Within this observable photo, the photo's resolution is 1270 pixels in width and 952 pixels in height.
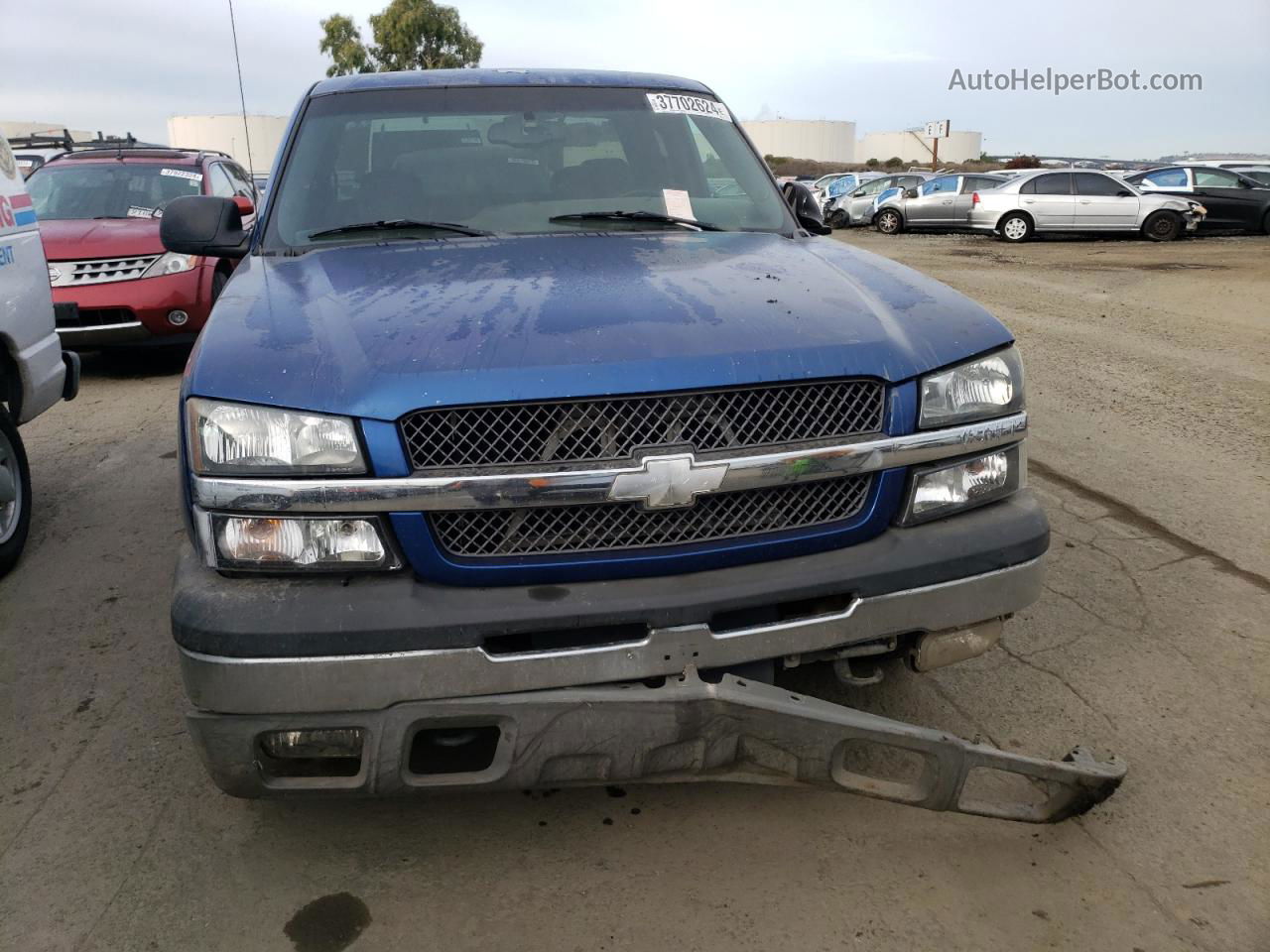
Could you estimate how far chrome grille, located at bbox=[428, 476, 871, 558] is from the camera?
6.96 ft

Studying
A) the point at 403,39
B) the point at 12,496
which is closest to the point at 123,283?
the point at 12,496

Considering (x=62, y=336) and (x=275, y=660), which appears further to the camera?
(x=62, y=336)

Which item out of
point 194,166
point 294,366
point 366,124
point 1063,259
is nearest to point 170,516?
point 366,124

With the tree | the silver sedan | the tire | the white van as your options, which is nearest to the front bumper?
A: the white van

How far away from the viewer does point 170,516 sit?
476cm

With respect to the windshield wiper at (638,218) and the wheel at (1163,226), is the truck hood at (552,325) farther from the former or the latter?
the wheel at (1163,226)

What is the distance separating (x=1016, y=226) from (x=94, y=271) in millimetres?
17900

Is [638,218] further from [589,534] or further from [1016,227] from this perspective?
[1016,227]

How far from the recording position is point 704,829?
255 cm

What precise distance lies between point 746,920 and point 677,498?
94cm

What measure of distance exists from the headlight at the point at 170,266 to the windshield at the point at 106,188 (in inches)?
32.9

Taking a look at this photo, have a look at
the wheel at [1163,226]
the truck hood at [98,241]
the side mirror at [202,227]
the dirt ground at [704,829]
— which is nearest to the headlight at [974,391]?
the dirt ground at [704,829]

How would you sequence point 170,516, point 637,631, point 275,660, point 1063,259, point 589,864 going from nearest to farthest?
1. point 275,660
2. point 637,631
3. point 589,864
4. point 170,516
5. point 1063,259

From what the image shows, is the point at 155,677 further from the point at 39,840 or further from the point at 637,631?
the point at 637,631
